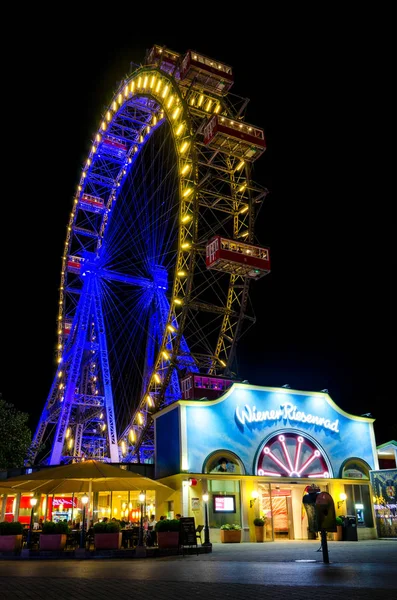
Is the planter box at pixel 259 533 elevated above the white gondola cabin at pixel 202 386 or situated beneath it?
situated beneath

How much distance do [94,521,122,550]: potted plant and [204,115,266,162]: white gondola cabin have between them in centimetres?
2038

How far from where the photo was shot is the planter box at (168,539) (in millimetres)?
18656

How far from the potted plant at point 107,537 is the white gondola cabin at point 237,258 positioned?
14.6m

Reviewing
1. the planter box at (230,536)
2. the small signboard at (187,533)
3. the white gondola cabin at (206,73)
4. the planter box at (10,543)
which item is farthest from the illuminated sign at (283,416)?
the white gondola cabin at (206,73)

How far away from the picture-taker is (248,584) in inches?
365

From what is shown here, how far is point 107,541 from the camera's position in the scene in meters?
18.3

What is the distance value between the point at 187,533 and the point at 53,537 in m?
4.35

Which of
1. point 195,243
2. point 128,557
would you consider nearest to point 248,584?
point 128,557

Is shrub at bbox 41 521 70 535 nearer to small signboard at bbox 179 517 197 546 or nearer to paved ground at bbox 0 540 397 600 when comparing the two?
small signboard at bbox 179 517 197 546

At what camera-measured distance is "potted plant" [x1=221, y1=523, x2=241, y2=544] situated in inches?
955

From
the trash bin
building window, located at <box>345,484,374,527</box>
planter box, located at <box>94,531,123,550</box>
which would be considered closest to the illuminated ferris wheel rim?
building window, located at <box>345,484,374,527</box>

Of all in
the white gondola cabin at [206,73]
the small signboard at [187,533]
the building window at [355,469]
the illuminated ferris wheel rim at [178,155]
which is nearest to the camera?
the small signboard at [187,533]

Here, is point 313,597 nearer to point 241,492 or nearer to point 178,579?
point 178,579

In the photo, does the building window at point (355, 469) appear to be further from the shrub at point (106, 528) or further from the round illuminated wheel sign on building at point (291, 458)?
the shrub at point (106, 528)
